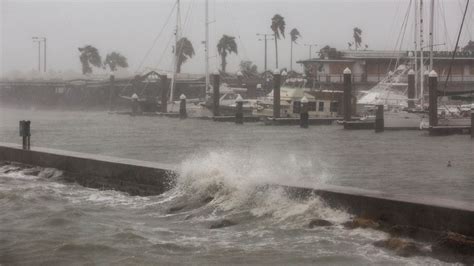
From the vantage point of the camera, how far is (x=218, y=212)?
11188 millimetres

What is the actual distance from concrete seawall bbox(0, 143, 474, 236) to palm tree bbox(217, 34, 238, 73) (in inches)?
3257

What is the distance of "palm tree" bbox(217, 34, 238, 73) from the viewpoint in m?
99.3

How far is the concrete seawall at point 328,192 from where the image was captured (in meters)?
8.20

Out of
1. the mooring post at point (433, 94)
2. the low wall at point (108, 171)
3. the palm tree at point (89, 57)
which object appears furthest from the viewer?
the palm tree at point (89, 57)

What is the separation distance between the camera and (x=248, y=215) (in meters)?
10.5

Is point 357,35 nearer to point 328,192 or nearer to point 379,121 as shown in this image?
point 379,121

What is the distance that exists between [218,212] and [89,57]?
107621 millimetres

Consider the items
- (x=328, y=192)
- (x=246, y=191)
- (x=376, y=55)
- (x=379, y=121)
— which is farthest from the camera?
(x=376, y=55)

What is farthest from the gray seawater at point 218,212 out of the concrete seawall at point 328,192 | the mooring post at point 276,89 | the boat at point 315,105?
the boat at point 315,105

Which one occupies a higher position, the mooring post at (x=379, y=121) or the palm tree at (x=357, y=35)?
the palm tree at (x=357, y=35)

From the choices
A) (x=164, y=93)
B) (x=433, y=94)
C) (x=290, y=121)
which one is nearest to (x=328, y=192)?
(x=433, y=94)

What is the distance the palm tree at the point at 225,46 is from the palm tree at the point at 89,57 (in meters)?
26.2

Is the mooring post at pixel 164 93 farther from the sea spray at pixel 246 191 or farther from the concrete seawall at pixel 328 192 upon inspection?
the sea spray at pixel 246 191

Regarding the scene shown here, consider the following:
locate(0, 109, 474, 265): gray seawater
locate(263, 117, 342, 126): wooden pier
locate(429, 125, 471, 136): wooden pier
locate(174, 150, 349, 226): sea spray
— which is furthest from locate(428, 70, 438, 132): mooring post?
locate(174, 150, 349, 226): sea spray
